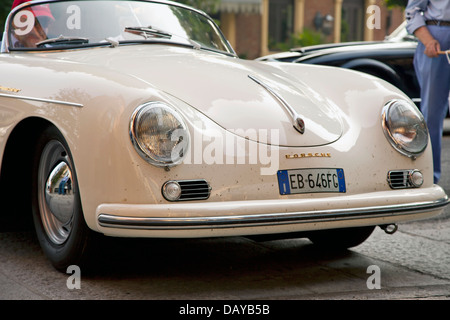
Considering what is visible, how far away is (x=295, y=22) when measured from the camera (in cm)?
2739

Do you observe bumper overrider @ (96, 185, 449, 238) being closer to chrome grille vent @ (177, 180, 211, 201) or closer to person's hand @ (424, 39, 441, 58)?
chrome grille vent @ (177, 180, 211, 201)

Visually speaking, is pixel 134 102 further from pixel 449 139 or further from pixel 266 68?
pixel 449 139

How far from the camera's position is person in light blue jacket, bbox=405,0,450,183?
559cm

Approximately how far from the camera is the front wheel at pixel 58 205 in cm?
351

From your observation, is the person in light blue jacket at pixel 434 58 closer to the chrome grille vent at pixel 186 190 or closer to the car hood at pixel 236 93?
the car hood at pixel 236 93

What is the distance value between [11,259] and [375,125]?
1.95 metres

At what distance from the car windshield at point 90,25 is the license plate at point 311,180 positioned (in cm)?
154

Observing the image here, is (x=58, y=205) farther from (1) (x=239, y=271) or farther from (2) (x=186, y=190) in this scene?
(1) (x=239, y=271)

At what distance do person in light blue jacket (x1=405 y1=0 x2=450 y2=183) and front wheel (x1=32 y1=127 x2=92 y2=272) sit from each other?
9.43 feet

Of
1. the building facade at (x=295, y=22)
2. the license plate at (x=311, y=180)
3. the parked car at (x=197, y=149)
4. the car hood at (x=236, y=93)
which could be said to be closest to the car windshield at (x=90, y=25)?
the parked car at (x=197, y=149)

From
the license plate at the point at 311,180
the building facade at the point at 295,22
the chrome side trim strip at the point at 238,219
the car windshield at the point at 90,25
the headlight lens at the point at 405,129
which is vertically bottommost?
the building facade at the point at 295,22
